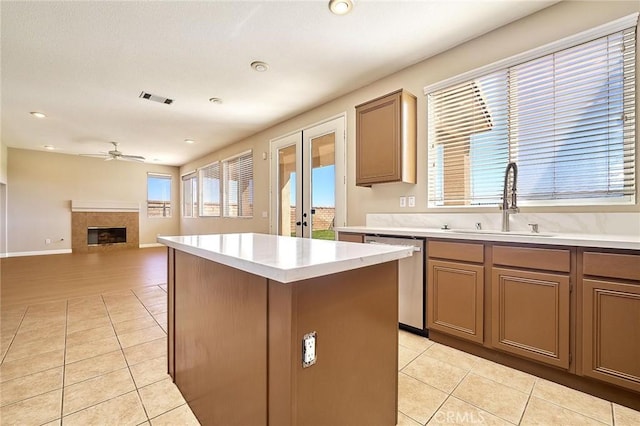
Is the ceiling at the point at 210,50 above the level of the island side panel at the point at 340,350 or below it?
above

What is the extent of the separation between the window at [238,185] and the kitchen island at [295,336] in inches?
175

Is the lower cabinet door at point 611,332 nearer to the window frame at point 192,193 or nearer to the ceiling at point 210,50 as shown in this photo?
the ceiling at point 210,50

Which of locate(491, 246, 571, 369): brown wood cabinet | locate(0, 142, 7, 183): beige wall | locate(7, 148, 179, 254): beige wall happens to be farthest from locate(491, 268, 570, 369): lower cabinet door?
locate(7, 148, 179, 254): beige wall

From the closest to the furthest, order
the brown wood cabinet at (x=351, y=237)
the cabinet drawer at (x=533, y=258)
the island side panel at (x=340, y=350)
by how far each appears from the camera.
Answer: the island side panel at (x=340, y=350)
the cabinet drawer at (x=533, y=258)
the brown wood cabinet at (x=351, y=237)

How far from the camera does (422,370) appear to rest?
76.1 inches

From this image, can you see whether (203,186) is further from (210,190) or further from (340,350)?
(340,350)

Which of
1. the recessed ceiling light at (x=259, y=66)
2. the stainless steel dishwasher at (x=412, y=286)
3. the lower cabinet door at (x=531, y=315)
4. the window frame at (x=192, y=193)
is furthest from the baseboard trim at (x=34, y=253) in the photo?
the lower cabinet door at (x=531, y=315)

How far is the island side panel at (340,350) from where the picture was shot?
2.85ft

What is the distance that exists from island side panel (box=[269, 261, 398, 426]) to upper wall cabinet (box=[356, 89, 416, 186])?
6.05 feet

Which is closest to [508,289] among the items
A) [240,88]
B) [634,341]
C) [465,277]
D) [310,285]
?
[465,277]

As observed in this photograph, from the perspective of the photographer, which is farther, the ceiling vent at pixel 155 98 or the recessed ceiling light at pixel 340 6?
the ceiling vent at pixel 155 98

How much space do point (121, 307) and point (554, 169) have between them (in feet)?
14.2

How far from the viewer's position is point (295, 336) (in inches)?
33.7

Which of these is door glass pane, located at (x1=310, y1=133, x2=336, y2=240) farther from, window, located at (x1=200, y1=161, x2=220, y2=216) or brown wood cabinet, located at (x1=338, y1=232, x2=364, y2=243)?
window, located at (x1=200, y1=161, x2=220, y2=216)
